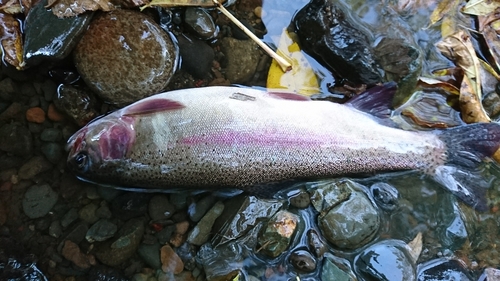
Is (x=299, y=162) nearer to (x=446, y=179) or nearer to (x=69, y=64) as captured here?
(x=446, y=179)

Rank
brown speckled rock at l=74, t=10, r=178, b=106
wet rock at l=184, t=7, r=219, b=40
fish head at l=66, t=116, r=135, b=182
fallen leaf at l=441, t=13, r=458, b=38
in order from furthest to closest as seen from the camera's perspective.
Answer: fallen leaf at l=441, t=13, r=458, b=38 < wet rock at l=184, t=7, r=219, b=40 < brown speckled rock at l=74, t=10, r=178, b=106 < fish head at l=66, t=116, r=135, b=182

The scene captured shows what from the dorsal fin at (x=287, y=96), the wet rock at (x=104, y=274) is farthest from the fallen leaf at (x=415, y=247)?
the wet rock at (x=104, y=274)

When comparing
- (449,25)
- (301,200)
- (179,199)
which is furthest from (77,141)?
(449,25)

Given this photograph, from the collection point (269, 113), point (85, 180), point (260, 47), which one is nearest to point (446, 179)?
point (269, 113)

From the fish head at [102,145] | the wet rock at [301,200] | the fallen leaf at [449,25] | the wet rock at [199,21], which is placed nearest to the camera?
the fish head at [102,145]

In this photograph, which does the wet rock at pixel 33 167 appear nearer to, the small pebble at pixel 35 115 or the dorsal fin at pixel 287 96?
the small pebble at pixel 35 115

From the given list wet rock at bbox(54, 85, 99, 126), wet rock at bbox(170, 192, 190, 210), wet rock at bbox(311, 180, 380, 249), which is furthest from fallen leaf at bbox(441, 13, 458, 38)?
wet rock at bbox(54, 85, 99, 126)

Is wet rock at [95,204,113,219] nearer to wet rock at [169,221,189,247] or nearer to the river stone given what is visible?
wet rock at [169,221,189,247]

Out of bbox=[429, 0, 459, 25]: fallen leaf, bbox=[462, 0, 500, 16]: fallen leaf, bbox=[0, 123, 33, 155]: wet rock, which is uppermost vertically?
bbox=[462, 0, 500, 16]: fallen leaf
